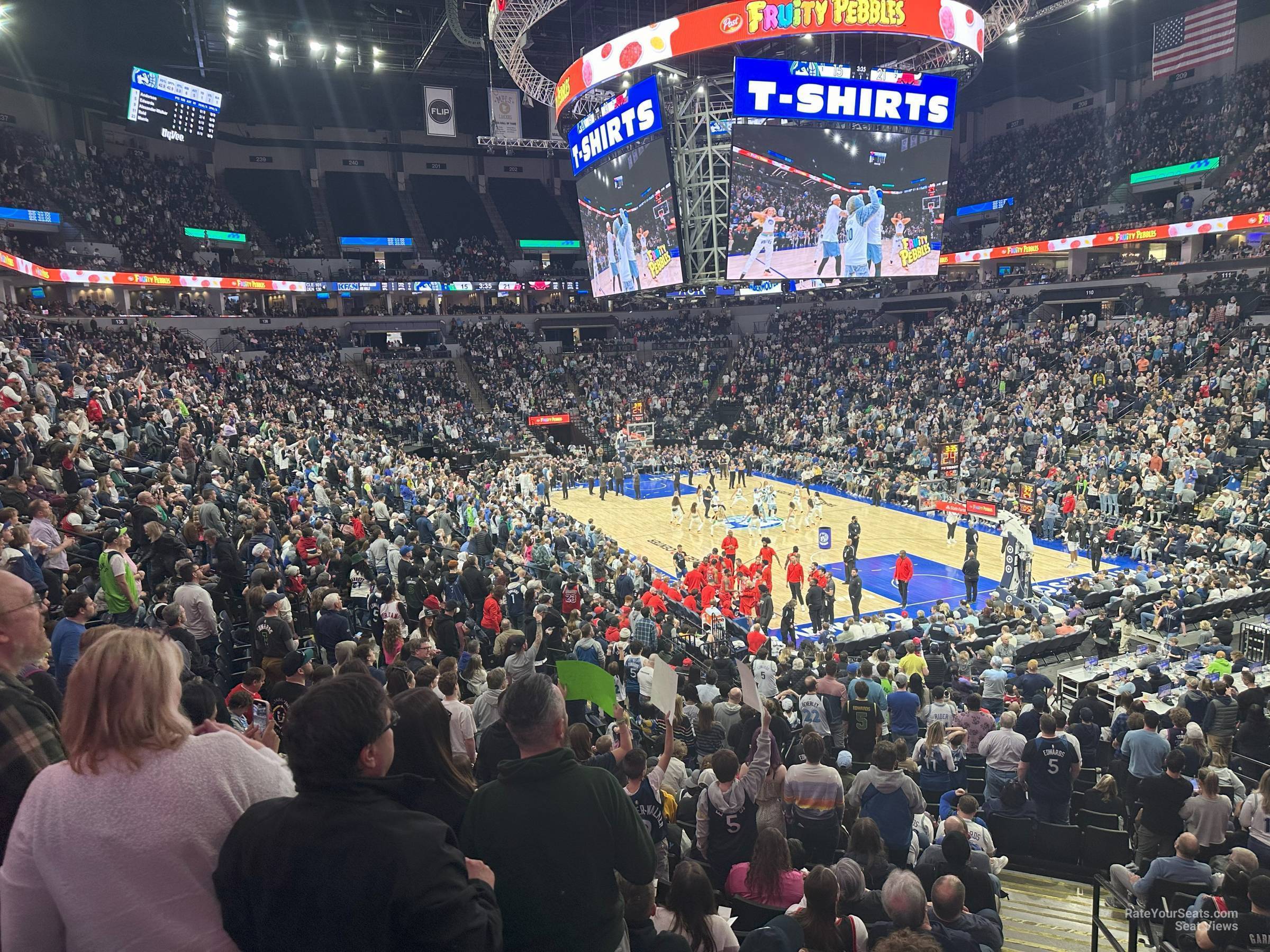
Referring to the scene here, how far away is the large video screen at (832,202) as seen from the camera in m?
24.6

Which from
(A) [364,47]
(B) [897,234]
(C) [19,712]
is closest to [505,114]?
(A) [364,47]

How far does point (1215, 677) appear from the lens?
11.1 m

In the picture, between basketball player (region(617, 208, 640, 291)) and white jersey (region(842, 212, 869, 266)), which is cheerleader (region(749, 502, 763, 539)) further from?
basketball player (region(617, 208, 640, 291))

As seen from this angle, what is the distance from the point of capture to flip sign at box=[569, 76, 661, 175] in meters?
23.8

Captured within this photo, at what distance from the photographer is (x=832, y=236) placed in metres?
25.4

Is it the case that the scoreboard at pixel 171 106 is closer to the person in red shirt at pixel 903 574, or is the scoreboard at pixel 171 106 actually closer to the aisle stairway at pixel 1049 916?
the person in red shirt at pixel 903 574

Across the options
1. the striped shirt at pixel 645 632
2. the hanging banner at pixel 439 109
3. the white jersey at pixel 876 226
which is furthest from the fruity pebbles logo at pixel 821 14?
the hanging banner at pixel 439 109

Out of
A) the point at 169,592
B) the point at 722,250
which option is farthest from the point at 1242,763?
the point at 722,250

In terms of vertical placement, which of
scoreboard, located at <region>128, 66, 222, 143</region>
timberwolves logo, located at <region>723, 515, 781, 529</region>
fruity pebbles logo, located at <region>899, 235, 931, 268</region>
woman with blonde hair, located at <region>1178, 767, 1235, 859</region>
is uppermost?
scoreboard, located at <region>128, 66, 222, 143</region>

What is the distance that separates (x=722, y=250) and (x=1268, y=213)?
21.3 metres

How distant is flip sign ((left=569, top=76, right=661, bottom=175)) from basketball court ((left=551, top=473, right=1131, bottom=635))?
1183 centimetres

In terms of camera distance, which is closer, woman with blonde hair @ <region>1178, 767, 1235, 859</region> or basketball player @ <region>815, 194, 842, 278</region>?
woman with blonde hair @ <region>1178, 767, 1235, 859</region>

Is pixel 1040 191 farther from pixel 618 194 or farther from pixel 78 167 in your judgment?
pixel 78 167

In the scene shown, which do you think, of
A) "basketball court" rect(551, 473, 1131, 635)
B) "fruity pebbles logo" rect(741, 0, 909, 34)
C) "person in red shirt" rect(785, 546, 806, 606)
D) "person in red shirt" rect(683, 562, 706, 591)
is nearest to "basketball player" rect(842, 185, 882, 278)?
"fruity pebbles logo" rect(741, 0, 909, 34)
